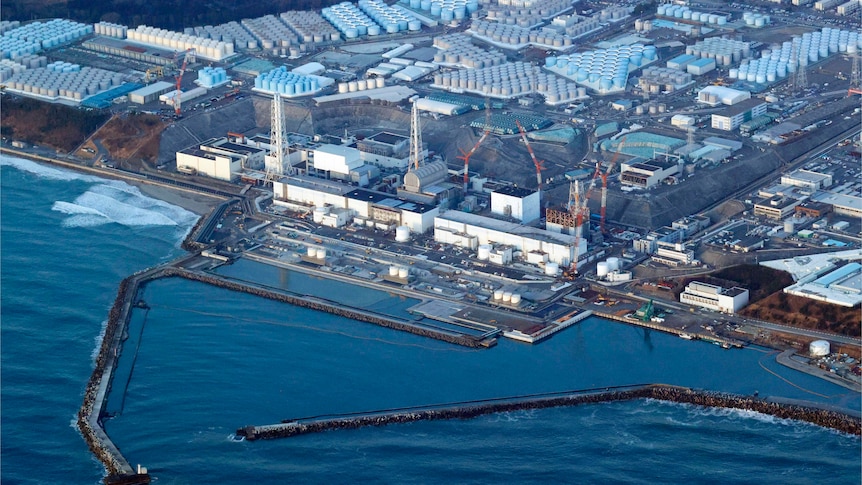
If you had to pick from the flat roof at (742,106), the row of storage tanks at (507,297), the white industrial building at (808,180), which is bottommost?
the row of storage tanks at (507,297)

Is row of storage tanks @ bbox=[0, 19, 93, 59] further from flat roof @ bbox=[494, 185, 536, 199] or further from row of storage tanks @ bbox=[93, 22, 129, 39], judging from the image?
flat roof @ bbox=[494, 185, 536, 199]

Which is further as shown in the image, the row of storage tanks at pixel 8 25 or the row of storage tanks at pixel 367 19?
the row of storage tanks at pixel 367 19

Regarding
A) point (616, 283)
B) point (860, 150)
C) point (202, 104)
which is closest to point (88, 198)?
point (202, 104)

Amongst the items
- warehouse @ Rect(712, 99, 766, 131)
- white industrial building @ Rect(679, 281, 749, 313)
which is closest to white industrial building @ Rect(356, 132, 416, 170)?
warehouse @ Rect(712, 99, 766, 131)

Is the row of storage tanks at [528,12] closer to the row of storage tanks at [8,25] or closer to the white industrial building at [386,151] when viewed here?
the white industrial building at [386,151]

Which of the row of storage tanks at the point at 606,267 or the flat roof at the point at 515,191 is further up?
the flat roof at the point at 515,191

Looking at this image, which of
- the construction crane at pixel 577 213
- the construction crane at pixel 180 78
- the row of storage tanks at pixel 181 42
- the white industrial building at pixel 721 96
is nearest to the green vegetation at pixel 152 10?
the row of storage tanks at pixel 181 42

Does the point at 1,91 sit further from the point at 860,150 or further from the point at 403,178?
the point at 860,150
